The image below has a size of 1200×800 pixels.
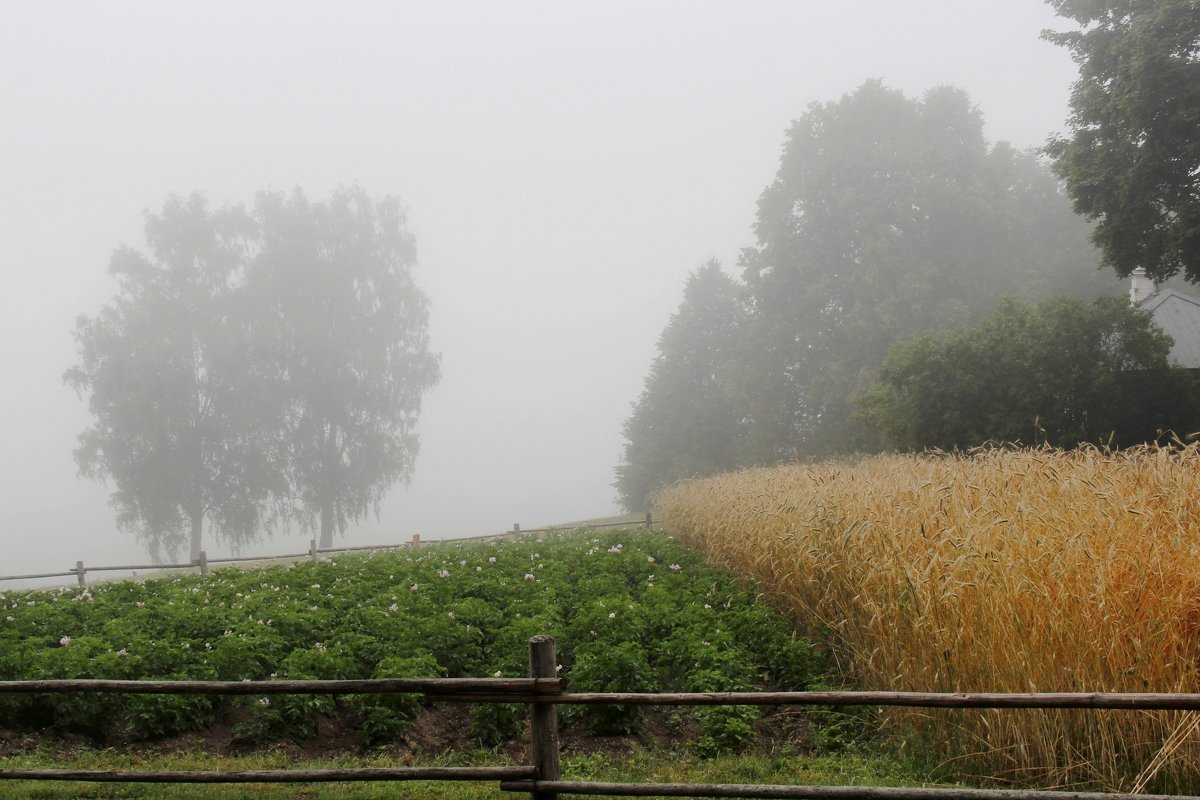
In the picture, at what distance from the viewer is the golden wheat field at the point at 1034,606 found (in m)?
4.65

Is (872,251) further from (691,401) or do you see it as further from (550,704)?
(550,704)

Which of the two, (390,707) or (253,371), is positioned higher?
(253,371)

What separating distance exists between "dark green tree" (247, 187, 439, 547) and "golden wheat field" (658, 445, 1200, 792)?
26396 millimetres

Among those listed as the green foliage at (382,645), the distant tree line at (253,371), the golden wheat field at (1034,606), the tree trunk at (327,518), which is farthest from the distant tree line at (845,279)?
the golden wheat field at (1034,606)

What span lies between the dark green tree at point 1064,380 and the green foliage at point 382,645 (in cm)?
1259

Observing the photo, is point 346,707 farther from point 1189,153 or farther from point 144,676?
point 1189,153

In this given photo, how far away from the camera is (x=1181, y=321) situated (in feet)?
88.2

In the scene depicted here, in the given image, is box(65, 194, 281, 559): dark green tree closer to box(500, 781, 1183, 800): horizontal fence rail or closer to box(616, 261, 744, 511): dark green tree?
box(616, 261, 744, 511): dark green tree

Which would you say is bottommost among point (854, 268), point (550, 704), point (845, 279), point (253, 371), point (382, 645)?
point (382, 645)

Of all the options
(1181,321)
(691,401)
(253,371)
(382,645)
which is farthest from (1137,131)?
(253,371)

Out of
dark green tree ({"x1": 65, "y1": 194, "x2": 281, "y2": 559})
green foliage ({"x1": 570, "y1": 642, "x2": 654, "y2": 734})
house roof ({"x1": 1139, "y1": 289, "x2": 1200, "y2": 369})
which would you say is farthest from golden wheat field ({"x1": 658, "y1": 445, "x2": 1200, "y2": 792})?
dark green tree ({"x1": 65, "y1": 194, "x2": 281, "y2": 559})

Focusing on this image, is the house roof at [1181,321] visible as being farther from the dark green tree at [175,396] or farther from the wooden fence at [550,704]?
the dark green tree at [175,396]

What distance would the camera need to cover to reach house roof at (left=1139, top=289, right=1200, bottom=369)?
25703mm

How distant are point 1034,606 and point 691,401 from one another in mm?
33406
